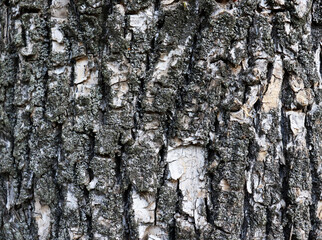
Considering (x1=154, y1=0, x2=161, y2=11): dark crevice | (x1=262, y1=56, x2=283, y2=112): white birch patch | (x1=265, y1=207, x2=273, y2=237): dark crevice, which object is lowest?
(x1=265, y1=207, x2=273, y2=237): dark crevice

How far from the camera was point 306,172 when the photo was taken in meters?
1.16

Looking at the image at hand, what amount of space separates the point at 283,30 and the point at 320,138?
45 cm

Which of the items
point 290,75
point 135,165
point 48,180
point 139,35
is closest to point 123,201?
point 135,165

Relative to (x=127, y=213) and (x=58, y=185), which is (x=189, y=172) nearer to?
(x=127, y=213)

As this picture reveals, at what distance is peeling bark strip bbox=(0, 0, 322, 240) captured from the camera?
3.56 feet

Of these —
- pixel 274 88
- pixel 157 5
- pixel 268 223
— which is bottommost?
pixel 268 223

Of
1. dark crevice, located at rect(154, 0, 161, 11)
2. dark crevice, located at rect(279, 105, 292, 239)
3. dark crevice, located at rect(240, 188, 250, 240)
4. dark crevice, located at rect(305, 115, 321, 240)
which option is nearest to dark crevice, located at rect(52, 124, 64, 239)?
dark crevice, located at rect(154, 0, 161, 11)

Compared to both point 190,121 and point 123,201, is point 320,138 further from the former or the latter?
point 123,201

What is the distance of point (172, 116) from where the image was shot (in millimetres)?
1096

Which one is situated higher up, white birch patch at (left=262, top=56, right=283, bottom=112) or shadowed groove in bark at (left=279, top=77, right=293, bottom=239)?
white birch patch at (left=262, top=56, right=283, bottom=112)

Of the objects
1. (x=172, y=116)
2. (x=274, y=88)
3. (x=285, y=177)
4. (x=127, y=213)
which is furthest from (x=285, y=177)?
(x=127, y=213)

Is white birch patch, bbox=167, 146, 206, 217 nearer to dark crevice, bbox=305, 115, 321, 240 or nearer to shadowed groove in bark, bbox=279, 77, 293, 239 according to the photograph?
shadowed groove in bark, bbox=279, 77, 293, 239

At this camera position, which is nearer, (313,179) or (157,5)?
(157,5)

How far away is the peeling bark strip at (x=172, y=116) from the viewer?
1.08 metres
